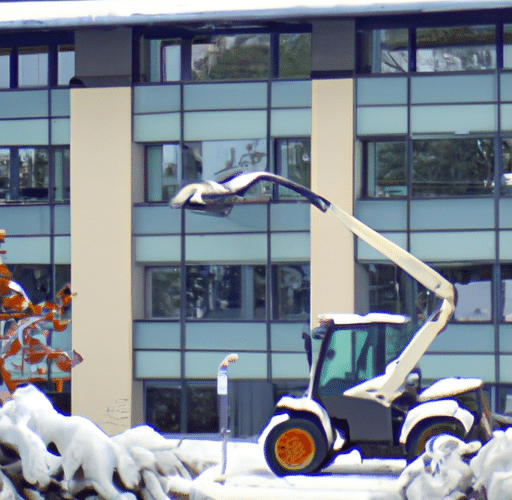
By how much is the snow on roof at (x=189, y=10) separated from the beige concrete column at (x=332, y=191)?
1.44 metres

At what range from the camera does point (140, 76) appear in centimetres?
1694

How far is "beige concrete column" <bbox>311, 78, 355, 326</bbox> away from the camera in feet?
52.4

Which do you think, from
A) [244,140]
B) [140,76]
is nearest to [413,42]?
[244,140]

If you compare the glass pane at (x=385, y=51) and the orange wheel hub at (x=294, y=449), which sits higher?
the glass pane at (x=385, y=51)

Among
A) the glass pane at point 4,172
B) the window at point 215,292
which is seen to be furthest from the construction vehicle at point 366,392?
the glass pane at point 4,172

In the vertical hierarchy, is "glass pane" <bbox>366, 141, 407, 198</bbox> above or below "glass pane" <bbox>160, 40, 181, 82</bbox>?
below

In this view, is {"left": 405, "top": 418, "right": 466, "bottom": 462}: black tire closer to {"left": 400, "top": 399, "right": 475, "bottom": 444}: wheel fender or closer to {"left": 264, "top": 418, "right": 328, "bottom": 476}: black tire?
{"left": 400, "top": 399, "right": 475, "bottom": 444}: wheel fender

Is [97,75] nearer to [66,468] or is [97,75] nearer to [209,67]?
[209,67]

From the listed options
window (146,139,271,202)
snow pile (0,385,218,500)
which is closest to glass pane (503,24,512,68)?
window (146,139,271,202)

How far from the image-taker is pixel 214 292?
664 inches

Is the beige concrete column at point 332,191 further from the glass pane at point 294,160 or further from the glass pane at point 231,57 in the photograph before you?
the glass pane at point 231,57

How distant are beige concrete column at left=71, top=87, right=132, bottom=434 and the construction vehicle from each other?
747 cm

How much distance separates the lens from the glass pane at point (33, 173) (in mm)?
17406

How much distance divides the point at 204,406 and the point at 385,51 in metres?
7.95
